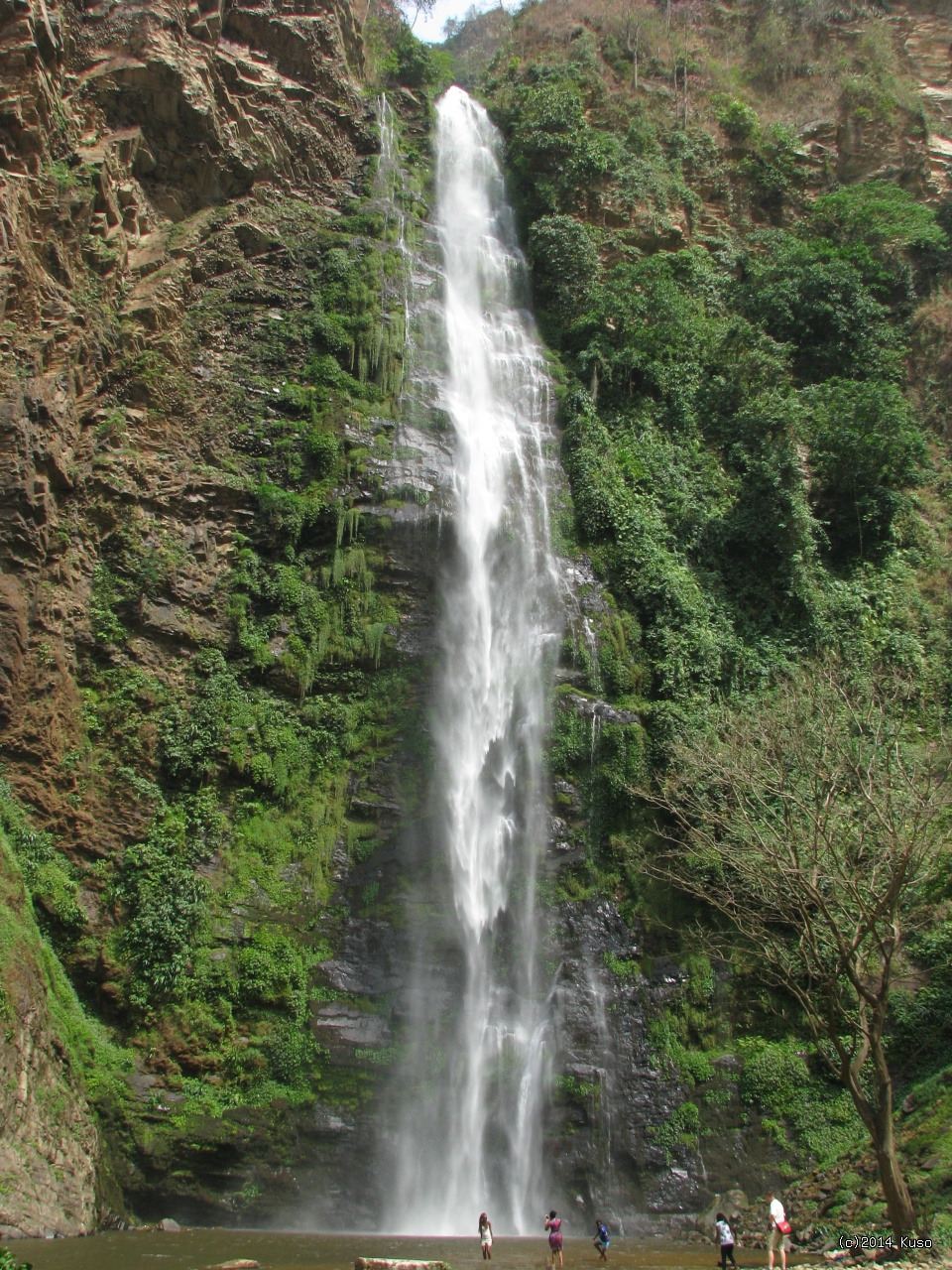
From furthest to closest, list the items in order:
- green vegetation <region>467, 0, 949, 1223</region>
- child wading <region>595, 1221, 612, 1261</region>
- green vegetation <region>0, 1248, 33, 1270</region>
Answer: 1. green vegetation <region>467, 0, 949, 1223</region>
2. child wading <region>595, 1221, 612, 1261</region>
3. green vegetation <region>0, 1248, 33, 1270</region>

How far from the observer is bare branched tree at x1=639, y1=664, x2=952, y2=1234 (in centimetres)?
1127

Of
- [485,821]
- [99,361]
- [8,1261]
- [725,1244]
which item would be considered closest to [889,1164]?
[725,1244]

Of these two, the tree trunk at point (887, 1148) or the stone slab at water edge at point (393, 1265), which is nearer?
the stone slab at water edge at point (393, 1265)

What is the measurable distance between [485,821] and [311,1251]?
8.41 meters

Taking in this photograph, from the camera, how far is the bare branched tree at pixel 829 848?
1127 centimetres

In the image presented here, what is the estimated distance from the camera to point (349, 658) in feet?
64.4

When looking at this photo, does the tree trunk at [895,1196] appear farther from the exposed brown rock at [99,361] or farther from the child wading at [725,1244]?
the exposed brown rock at [99,361]

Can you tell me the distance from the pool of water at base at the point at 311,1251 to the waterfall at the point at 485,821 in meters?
1.39

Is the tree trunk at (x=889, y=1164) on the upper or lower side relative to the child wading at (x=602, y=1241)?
upper

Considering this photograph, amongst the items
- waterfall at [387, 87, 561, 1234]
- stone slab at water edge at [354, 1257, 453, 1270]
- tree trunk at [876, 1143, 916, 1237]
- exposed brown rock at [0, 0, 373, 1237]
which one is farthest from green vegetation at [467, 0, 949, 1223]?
exposed brown rock at [0, 0, 373, 1237]

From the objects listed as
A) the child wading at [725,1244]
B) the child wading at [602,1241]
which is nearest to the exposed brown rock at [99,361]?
the child wading at [602,1241]

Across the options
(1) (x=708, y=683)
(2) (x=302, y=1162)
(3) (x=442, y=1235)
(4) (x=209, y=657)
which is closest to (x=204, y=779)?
(4) (x=209, y=657)

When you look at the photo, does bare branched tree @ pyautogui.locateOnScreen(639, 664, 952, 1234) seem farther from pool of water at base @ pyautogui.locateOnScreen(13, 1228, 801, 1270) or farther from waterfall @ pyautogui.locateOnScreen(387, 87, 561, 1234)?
pool of water at base @ pyautogui.locateOnScreen(13, 1228, 801, 1270)

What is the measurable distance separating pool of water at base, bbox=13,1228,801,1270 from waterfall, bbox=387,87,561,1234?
1.39 meters
